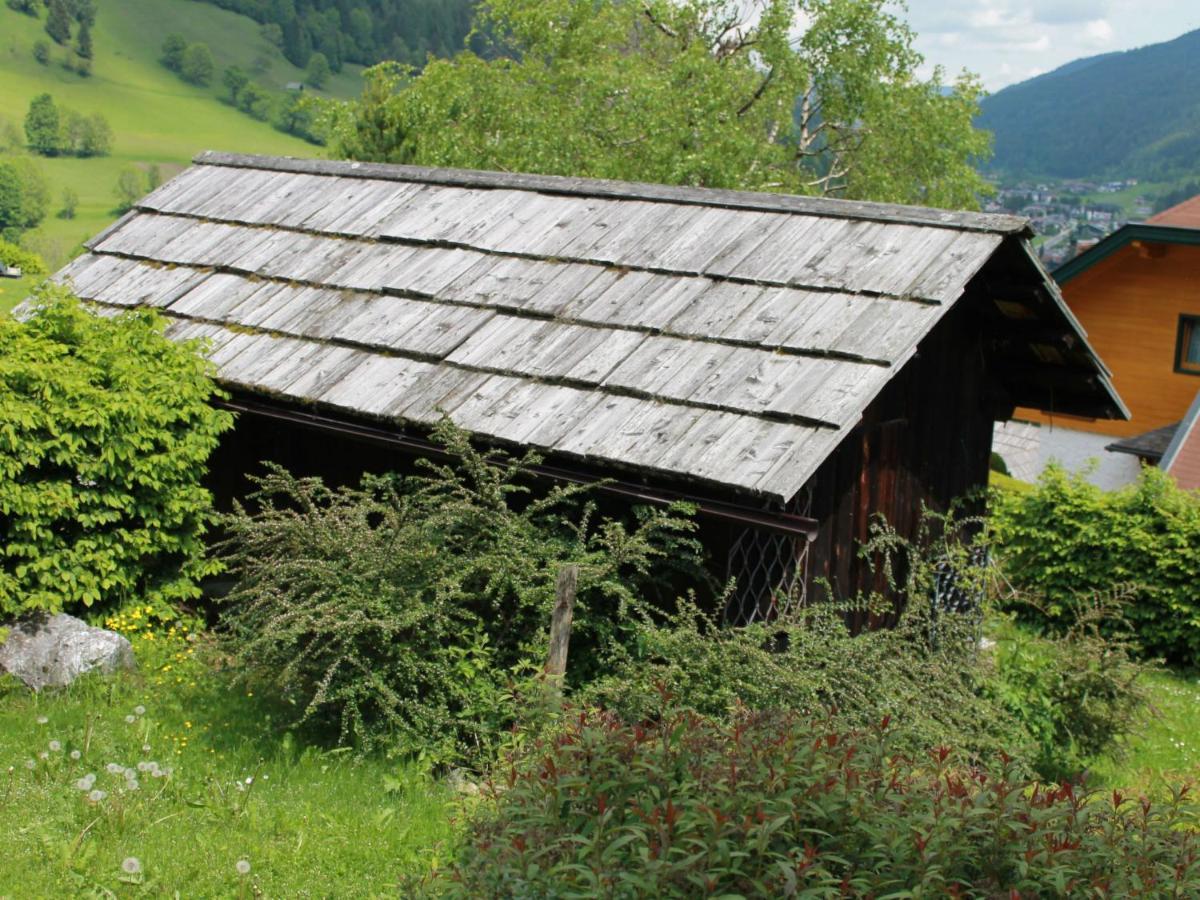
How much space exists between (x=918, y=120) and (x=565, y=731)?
3518 centimetres

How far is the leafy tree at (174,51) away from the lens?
488ft

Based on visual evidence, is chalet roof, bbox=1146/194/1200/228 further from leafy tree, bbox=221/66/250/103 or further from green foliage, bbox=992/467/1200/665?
leafy tree, bbox=221/66/250/103

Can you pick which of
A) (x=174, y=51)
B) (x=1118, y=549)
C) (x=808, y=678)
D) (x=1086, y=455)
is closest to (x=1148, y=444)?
(x=1086, y=455)

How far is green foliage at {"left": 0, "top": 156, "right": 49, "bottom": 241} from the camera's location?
9012cm

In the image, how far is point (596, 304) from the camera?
31.1ft

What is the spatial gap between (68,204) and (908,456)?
334ft

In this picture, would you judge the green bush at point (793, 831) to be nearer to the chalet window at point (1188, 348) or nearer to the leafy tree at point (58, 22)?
the chalet window at point (1188, 348)

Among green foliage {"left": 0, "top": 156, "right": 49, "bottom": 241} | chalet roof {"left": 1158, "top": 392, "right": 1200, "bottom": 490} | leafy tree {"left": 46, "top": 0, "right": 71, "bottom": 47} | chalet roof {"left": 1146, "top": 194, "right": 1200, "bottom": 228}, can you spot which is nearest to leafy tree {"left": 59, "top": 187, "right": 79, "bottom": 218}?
green foliage {"left": 0, "top": 156, "right": 49, "bottom": 241}

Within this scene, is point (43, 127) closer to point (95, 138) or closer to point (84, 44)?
point (95, 138)

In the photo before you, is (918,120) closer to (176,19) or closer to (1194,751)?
(1194,751)

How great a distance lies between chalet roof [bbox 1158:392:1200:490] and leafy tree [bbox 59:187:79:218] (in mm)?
93673

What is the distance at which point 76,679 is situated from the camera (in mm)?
8508

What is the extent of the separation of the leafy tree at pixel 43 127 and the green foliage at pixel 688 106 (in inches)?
3433

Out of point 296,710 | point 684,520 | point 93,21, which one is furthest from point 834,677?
point 93,21
